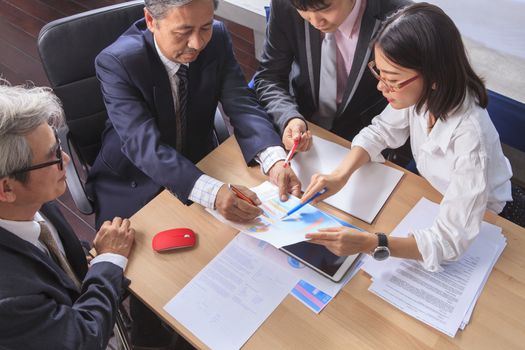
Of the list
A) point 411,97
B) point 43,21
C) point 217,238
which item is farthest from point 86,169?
point 43,21

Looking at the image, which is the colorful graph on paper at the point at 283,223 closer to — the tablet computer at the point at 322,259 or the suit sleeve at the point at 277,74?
the tablet computer at the point at 322,259

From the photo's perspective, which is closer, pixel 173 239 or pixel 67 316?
pixel 67 316

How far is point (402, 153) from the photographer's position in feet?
7.81

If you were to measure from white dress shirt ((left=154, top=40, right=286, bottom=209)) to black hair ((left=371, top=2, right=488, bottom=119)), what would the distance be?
482 mm

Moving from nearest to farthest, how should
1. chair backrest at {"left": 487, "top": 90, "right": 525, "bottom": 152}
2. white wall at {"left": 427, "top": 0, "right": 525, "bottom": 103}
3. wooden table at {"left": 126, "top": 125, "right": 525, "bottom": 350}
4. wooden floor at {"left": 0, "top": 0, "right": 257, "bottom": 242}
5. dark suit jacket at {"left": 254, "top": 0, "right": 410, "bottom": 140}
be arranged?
wooden table at {"left": 126, "top": 125, "right": 525, "bottom": 350} → chair backrest at {"left": 487, "top": 90, "right": 525, "bottom": 152} → dark suit jacket at {"left": 254, "top": 0, "right": 410, "bottom": 140} → white wall at {"left": 427, "top": 0, "right": 525, "bottom": 103} → wooden floor at {"left": 0, "top": 0, "right": 257, "bottom": 242}

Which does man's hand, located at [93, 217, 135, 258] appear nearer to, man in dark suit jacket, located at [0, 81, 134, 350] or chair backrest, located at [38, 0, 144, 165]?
man in dark suit jacket, located at [0, 81, 134, 350]

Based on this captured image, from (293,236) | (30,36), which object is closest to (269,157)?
(293,236)

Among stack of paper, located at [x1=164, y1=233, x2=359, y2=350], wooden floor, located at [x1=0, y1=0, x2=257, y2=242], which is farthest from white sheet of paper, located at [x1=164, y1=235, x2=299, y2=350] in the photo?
wooden floor, located at [x1=0, y1=0, x2=257, y2=242]

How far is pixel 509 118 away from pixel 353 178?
604 mm

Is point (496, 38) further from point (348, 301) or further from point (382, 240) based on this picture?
point (348, 301)

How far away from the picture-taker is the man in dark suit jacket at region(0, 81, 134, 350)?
3.12 feet

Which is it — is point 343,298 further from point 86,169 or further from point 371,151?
point 86,169

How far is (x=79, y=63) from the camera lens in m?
1.55

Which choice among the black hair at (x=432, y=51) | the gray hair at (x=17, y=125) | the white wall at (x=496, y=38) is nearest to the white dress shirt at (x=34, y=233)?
the gray hair at (x=17, y=125)
